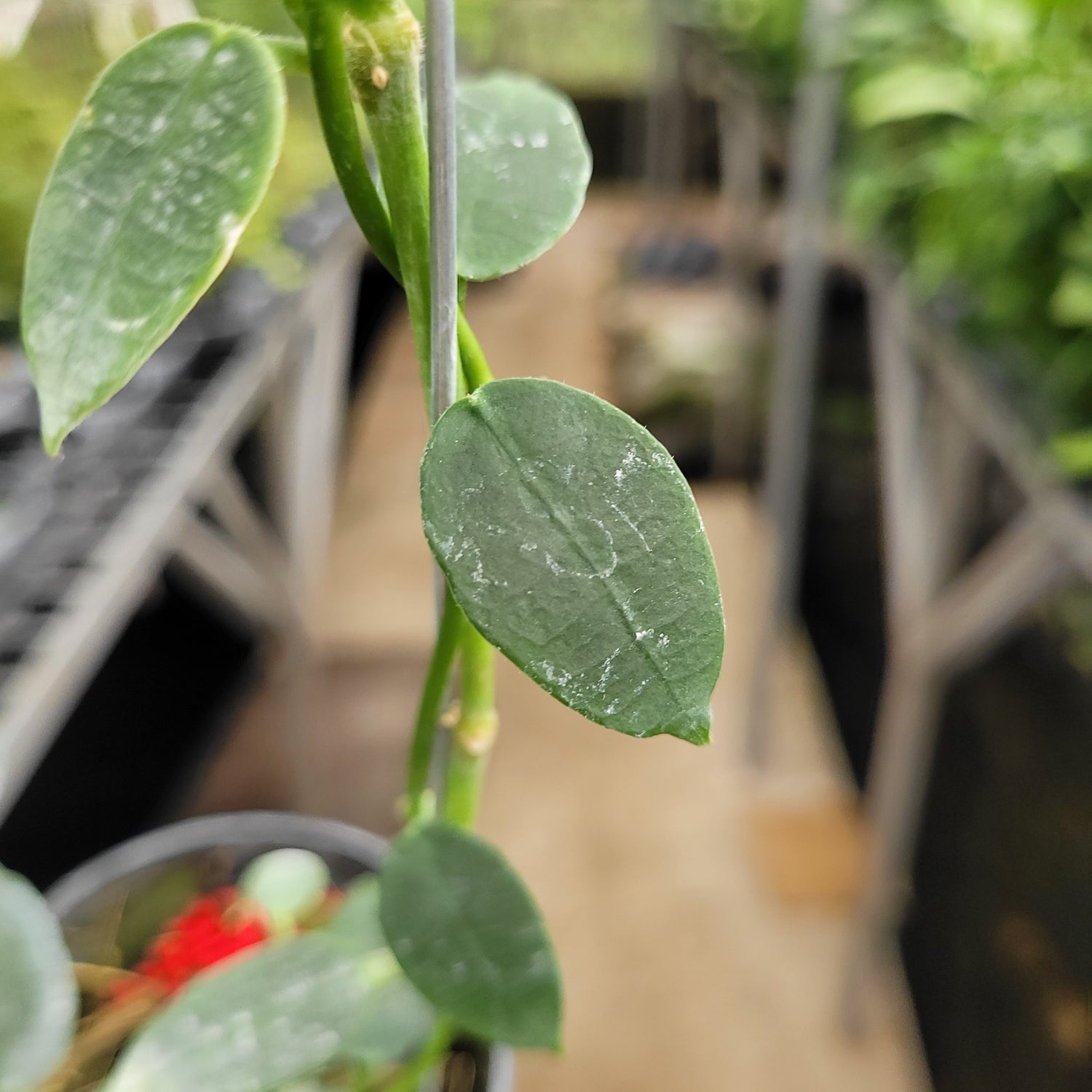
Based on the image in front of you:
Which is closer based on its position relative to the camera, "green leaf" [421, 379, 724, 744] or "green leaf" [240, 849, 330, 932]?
"green leaf" [421, 379, 724, 744]

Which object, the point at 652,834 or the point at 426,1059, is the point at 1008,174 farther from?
the point at 652,834

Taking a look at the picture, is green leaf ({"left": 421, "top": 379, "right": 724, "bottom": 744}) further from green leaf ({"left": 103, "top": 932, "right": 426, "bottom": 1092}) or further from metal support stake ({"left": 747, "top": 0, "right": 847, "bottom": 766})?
metal support stake ({"left": 747, "top": 0, "right": 847, "bottom": 766})

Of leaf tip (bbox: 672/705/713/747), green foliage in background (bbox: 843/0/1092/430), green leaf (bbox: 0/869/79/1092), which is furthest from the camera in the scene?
green foliage in background (bbox: 843/0/1092/430)

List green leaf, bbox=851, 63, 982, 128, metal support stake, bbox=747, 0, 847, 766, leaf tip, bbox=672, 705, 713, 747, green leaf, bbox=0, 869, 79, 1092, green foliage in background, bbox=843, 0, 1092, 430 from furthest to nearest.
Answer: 1. metal support stake, bbox=747, 0, 847, 766
2. green leaf, bbox=851, 63, 982, 128
3. green foliage in background, bbox=843, 0, 1092, 430
4. green leaf, bbox=0, 869, 79, 1092
5. leaf tip, bbox=672, 705, 713, 747

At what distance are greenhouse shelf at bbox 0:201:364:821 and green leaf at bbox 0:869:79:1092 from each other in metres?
0.07

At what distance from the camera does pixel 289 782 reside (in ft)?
3.75

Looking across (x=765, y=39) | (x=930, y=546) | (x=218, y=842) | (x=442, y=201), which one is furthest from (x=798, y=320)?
(x=442, y=201)

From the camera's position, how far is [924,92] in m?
0.71

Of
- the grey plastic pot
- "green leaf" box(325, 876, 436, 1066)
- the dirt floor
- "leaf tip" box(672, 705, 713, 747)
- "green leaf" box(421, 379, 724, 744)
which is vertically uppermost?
"green leaf" box(421, 379, 724, 744)

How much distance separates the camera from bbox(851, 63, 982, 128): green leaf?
2.32ft

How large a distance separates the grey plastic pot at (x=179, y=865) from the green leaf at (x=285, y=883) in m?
0.01

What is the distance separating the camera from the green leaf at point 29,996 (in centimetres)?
26

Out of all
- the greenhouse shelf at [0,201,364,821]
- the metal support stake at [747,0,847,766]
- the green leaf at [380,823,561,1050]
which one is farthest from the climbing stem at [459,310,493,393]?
the metal support stake at [747,0,847,766]

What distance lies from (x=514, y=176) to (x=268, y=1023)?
0.27 meters
